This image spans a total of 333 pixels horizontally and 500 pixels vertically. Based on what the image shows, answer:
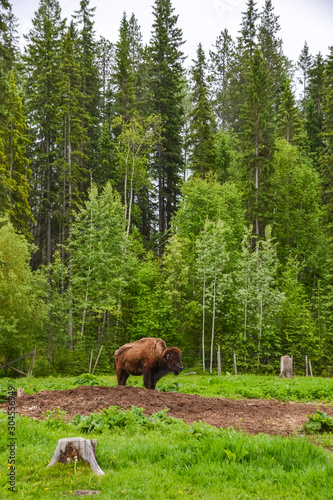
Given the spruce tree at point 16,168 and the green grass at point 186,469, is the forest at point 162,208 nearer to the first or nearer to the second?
the spruce tree at point 16,168

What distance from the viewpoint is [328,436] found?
740 cm

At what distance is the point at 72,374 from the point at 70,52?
26.7 metres

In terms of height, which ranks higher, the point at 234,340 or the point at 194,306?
the point at 194,306

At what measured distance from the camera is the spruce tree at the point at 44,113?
37656 millimetres

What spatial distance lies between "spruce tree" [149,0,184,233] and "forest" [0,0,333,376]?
0.15 m

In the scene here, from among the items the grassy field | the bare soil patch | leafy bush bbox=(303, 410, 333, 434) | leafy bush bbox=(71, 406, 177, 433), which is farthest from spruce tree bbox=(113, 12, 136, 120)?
the grassy field

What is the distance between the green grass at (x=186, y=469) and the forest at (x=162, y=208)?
14.0 m

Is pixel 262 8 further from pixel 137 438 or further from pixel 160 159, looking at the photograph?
pixel 137 438

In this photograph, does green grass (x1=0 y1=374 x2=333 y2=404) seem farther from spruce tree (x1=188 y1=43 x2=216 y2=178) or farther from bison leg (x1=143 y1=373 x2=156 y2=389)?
spruce tree (x1=188 y1=43 x2=216 y2=178)

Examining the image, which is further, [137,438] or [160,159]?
[160,159]

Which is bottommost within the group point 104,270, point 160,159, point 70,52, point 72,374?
point 72,374

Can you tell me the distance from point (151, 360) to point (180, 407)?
3.05 m

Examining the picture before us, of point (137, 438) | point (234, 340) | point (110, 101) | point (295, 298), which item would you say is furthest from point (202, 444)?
point (110, 101)

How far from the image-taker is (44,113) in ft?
124
